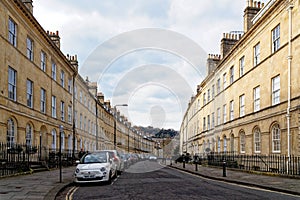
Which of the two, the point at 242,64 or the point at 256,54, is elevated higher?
the point at 256,54

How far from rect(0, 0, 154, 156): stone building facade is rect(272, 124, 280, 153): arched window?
43.1 feet

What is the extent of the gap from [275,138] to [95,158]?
11902 mm

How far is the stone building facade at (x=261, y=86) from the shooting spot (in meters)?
19.6

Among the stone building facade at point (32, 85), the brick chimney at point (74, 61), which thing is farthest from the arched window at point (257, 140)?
the brick chimney at point (74, 61)

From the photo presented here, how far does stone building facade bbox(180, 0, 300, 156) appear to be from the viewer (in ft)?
64.4

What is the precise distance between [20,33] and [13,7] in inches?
83.2

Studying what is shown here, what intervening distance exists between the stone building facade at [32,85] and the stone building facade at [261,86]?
12651 millimetres

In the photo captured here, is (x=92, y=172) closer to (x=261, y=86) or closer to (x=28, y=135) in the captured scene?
(x=28, y=135)

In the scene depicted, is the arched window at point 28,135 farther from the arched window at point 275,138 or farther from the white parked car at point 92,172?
the arched window at point 275,138

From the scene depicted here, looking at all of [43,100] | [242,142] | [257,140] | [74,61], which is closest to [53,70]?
[43,100]

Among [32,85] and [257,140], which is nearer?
[257,140]

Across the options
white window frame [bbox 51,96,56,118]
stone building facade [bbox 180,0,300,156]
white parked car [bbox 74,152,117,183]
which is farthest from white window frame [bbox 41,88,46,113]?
stone building facade [bbox 180,0,300,156]

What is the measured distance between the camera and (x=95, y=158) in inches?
668

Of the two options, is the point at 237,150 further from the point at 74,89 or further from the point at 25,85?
the point at 74,89
